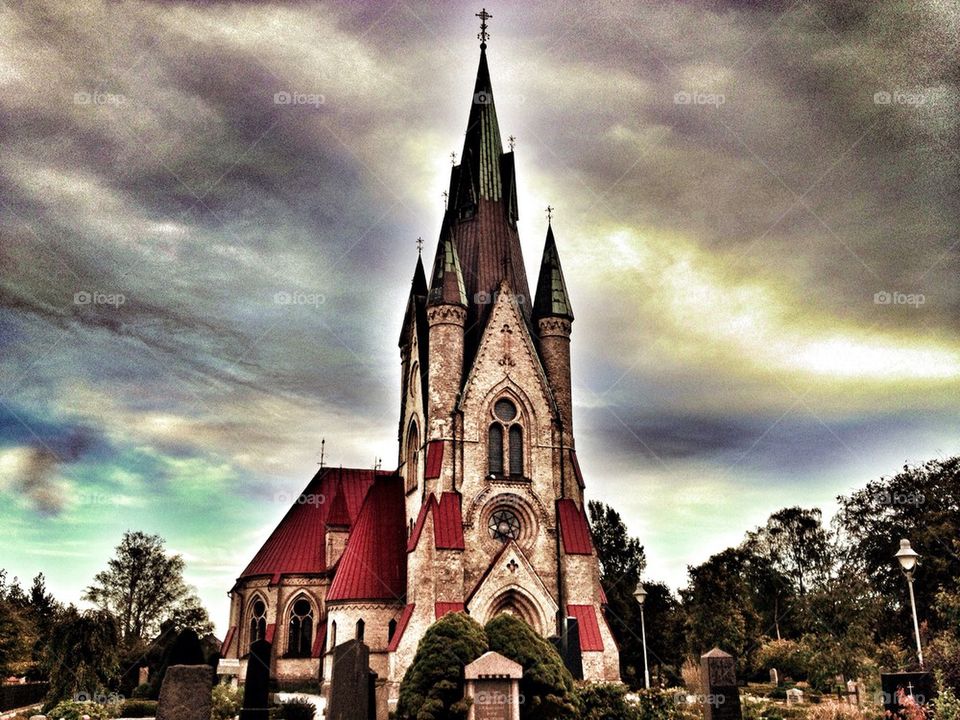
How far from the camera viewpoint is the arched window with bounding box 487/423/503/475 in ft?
107

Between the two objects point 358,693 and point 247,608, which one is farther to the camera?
point 247,608

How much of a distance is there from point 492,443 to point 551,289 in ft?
27.1

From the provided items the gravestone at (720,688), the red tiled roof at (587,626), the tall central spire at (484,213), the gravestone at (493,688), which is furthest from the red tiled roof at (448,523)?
the gravestone at (720,688)

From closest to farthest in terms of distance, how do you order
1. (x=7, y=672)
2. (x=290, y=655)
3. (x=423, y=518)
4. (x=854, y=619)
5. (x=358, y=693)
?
(x=358, y=693), (x=7, y=672), (x=423, y=518), (x=854, y=619), (x=290, y=655)

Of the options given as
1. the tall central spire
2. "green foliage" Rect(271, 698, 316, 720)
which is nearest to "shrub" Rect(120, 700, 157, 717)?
"green foliage" Rect(271, 698, 316, 720)

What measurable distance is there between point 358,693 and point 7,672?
19.7 metres

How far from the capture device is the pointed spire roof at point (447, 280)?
33.8 m

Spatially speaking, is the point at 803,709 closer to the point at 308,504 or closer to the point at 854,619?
the point at 854,619

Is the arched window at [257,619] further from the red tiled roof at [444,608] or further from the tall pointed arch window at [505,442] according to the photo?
the tall pointed arch window at [505,442]

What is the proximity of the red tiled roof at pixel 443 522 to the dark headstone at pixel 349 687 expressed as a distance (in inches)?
517

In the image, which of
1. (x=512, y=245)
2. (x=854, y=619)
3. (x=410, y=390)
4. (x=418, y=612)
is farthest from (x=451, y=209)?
(x=854, y=619)

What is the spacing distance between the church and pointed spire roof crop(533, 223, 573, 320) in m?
0.10

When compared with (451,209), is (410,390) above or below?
below

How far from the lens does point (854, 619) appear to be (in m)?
32.8
